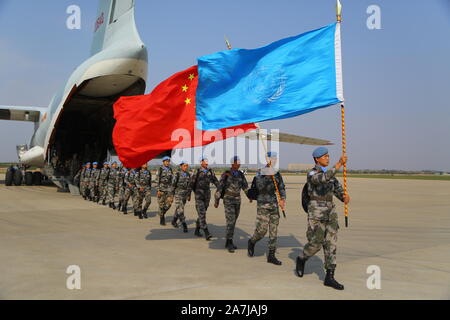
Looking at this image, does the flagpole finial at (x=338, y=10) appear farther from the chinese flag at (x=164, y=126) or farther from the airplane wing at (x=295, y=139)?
the airplane wing at (x=295, y=139)

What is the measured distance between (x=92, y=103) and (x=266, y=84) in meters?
13.7

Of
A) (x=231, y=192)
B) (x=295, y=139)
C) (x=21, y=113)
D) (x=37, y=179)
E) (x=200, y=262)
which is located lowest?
(x=200, y=262)

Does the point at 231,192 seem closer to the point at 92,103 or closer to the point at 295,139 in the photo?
the point at 92,103

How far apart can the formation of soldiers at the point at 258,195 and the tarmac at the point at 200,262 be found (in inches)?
13.9

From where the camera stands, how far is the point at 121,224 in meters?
8.34

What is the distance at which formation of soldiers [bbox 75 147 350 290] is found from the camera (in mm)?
4141

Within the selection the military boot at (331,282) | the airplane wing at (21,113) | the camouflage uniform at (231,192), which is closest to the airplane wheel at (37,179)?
the airplane wing at (21,113)

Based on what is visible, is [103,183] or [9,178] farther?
[9,178]

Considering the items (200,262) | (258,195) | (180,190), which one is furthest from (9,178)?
(258,195)

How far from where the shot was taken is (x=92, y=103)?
16750 millimetres

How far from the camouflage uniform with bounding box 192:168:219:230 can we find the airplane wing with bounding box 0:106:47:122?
17.5 meters
